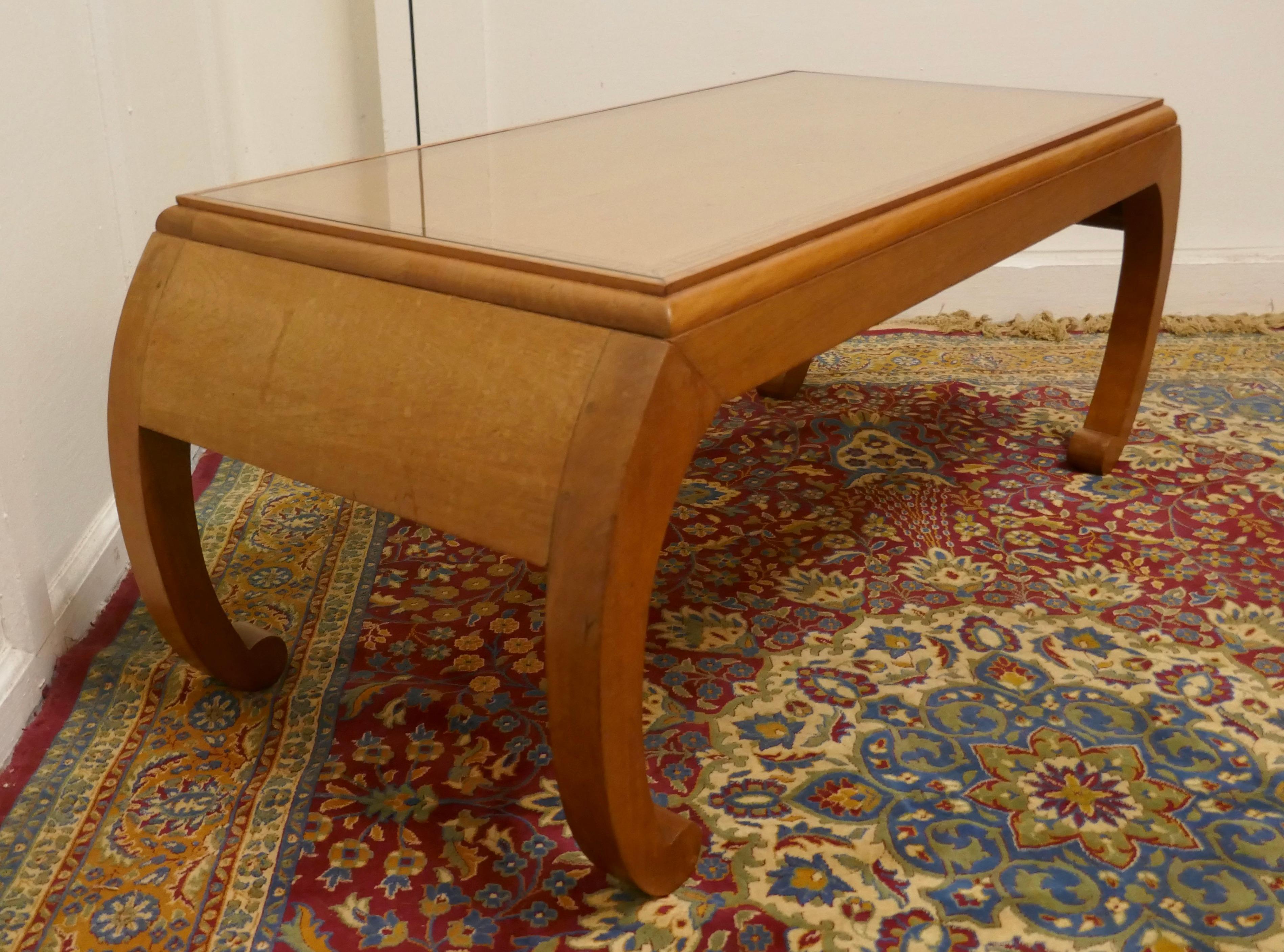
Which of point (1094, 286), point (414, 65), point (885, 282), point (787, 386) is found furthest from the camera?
point (1094, 286)

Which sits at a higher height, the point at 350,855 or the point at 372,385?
the point at 372,385

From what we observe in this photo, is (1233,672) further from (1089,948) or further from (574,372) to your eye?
(574,372)

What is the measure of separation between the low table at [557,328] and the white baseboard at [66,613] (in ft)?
0.57

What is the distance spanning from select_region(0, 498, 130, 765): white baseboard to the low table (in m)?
0.17

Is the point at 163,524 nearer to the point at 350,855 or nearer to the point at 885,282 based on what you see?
the point at 350,855

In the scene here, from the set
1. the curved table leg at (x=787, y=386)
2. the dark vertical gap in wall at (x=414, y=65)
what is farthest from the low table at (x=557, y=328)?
the dark vertical gap in wall at (x=414, y=65)

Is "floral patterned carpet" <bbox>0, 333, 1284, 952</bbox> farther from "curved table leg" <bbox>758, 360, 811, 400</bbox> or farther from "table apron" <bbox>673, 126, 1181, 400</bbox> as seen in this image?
"table apron" <bbox>673, 126, 1181, 400</bbox>

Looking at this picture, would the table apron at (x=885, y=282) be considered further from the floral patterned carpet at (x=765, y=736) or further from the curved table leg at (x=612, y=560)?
the floral patterned carpet at (x=765, y=736)

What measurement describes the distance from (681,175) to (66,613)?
0.90 metres

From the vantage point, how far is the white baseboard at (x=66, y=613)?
126cm

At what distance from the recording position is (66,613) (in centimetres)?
142

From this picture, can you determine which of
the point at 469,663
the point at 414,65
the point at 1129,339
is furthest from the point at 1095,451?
the point at 414,65

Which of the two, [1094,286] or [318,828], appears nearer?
[318,828]

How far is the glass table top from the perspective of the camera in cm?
101
